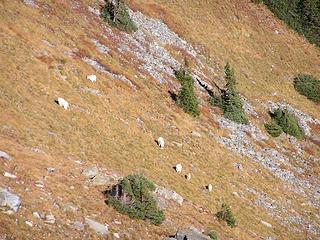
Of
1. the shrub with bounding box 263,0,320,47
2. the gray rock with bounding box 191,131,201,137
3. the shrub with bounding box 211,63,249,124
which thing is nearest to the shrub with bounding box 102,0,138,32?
the shrub with bounding box 211,63,249,124

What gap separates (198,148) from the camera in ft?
155

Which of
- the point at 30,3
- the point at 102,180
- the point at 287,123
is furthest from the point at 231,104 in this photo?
the point at 102,180

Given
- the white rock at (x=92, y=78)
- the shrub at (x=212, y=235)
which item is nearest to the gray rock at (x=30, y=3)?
the white rock at (x=92, y=78)

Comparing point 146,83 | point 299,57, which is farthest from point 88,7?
point 299,57

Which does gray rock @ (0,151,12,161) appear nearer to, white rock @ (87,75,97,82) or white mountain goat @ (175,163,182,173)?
white mountain goat @ (175,163,182,173)

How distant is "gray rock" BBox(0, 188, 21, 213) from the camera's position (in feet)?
71.4

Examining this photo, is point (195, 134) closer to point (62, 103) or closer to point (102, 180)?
point (62, 103)

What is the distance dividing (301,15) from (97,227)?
89.5 meters

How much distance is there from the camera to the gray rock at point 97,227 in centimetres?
2361

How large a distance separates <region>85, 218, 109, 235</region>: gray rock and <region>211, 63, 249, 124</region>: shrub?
3668cm

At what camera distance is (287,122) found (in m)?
64.7

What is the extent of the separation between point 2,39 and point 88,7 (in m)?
22.5

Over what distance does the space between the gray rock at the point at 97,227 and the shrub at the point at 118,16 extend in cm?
4416

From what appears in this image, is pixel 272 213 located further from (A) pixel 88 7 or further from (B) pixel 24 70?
(A) pixel 88 7
